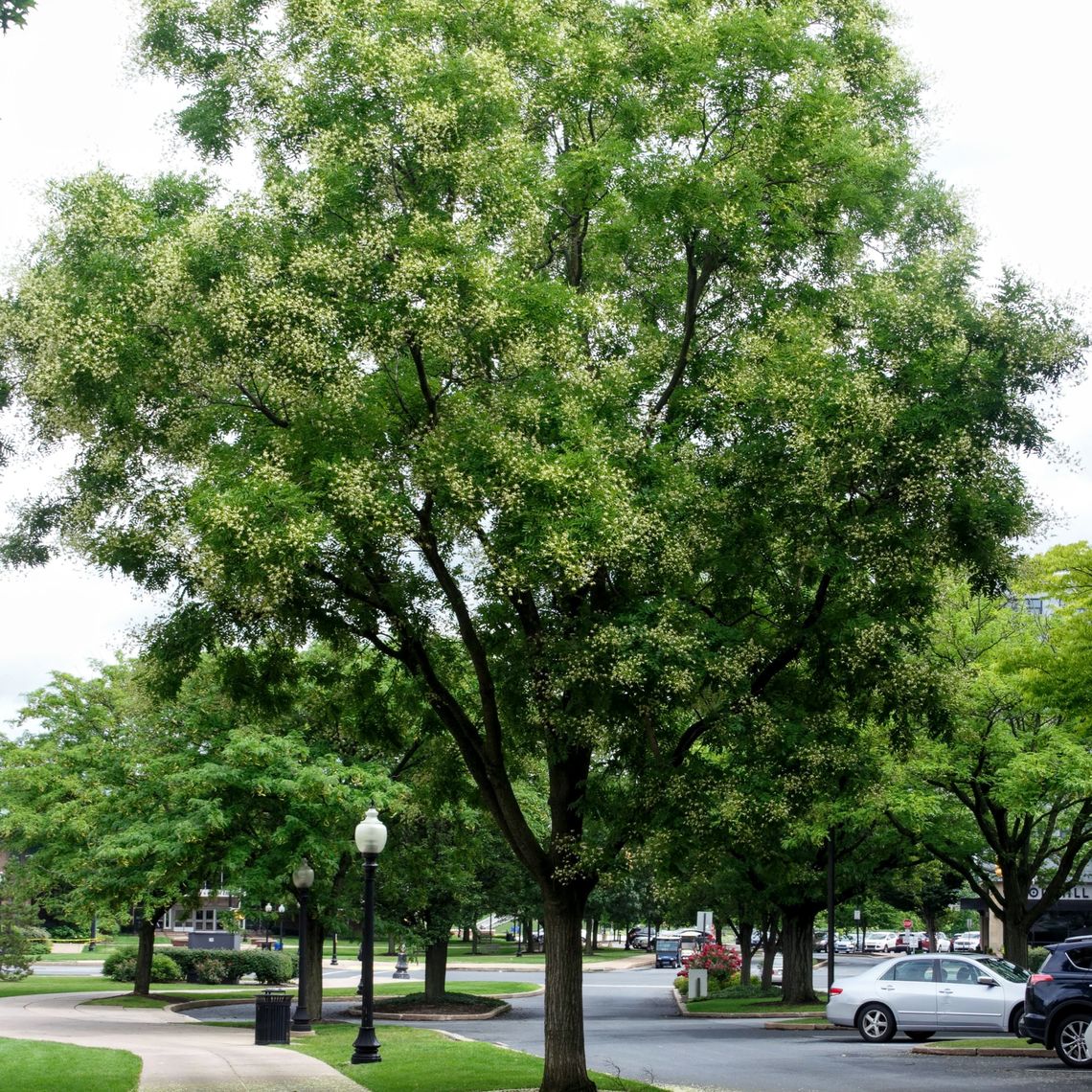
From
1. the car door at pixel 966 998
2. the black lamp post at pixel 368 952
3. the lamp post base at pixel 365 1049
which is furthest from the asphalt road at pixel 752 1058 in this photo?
the black lamp post at pixel 368 952

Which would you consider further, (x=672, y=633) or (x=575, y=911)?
(x=575, y=911)

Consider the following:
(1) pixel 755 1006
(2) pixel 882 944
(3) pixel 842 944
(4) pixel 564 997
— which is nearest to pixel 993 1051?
(4) pixel 564 997

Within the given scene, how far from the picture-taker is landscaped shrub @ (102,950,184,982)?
49.6m

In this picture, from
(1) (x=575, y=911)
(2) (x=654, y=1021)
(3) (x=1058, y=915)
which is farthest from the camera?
(3) (x=1058, y=915)

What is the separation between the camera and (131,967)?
163ft

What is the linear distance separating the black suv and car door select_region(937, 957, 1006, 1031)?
15.4 feet

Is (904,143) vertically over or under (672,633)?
over

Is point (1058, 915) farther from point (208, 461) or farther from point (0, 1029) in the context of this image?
point (208, 461)

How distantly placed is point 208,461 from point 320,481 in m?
1.42

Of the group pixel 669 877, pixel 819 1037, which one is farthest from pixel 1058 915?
pixel 669 877

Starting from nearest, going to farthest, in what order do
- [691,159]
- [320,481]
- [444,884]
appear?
[320,481] → [691,159] → [444,884]

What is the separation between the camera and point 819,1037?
92.1ft

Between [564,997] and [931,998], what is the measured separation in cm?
Result: 1158

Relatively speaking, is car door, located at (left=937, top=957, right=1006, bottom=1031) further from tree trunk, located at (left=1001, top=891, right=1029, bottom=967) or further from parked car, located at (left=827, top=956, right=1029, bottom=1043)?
tree trunk, located at (left=1001, top=891, right=1029, bottom=967)
